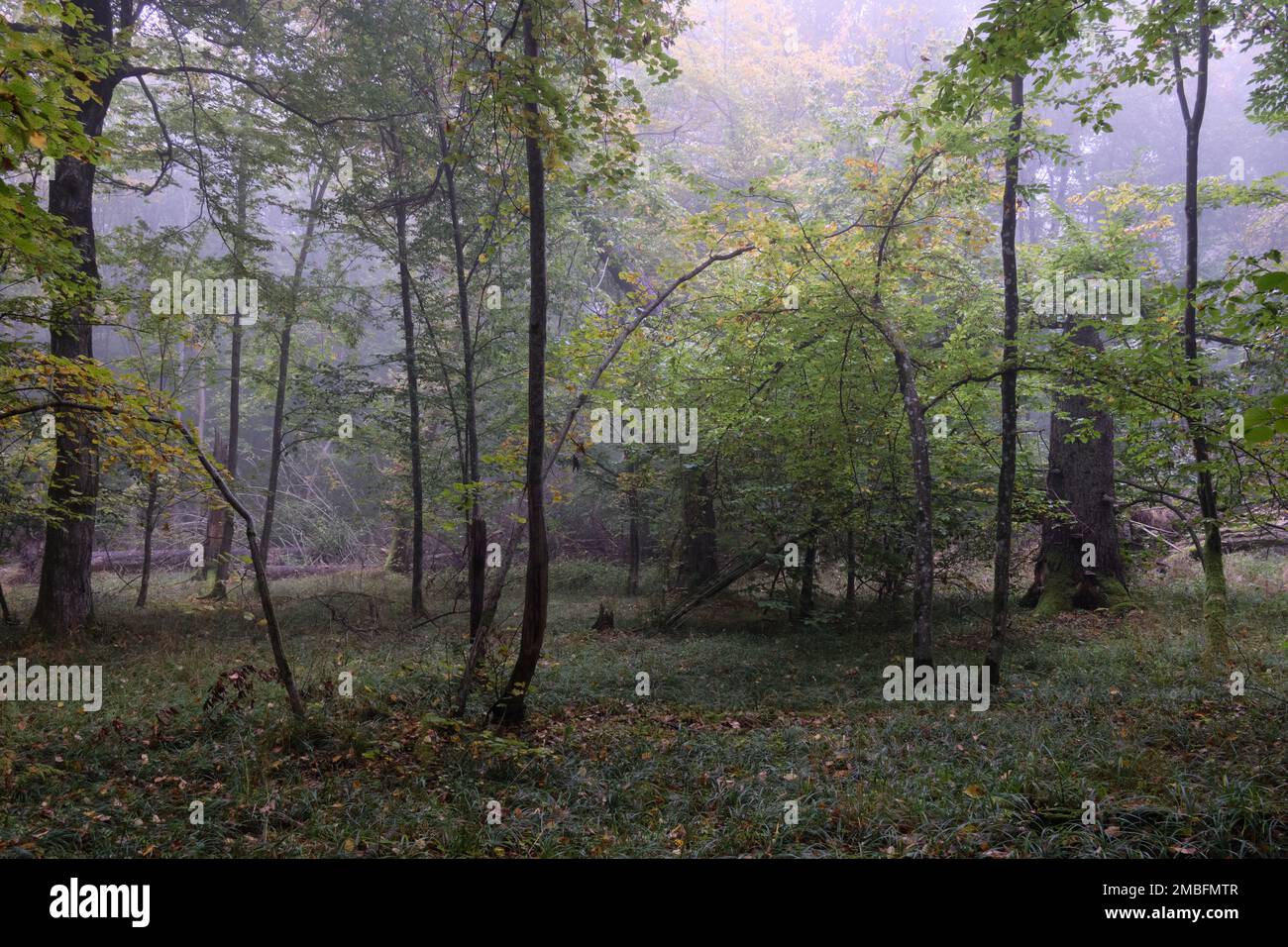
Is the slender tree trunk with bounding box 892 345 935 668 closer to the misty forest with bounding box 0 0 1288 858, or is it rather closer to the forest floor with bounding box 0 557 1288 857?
the misty forest with bounding box 0 0 1288 858

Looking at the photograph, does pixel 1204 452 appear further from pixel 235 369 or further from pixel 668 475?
pixel 235 369

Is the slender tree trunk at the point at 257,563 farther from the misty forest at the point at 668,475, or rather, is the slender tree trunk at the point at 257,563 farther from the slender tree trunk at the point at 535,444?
the slender tree trunk at the point at 535,444

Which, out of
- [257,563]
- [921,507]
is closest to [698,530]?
[921,507]

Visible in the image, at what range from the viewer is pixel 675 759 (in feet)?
20.1

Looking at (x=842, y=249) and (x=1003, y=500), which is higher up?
(x=842, y=249)

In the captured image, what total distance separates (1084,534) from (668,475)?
7.35 metres

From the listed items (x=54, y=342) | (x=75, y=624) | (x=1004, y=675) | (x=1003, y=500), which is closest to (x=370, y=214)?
(x=54, y=342)

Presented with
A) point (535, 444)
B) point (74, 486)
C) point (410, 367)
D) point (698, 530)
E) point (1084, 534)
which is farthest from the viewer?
point (698, 530)

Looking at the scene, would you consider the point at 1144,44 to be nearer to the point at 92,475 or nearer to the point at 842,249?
the point at 842,249

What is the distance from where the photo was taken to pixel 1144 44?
623 cm

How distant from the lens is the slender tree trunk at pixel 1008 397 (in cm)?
759

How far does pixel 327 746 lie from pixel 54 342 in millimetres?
7388
